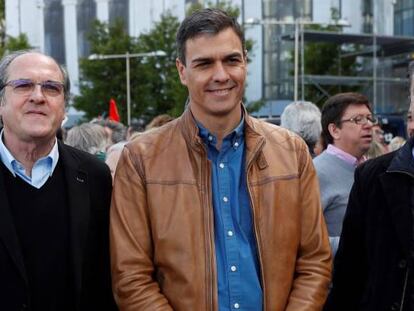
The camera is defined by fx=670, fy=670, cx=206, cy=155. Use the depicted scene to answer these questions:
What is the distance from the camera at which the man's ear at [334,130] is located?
201 inches

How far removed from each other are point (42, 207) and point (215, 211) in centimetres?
83

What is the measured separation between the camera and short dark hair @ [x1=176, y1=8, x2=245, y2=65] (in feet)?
10.0

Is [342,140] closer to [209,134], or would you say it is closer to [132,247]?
[209,134]

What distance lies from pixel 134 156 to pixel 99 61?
33.6 metres

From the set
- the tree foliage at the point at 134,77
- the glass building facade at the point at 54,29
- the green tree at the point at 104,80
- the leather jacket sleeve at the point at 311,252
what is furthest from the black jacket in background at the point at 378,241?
the glass building facade at the point at 54,29

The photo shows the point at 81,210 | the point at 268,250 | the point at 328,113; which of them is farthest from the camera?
the point at 328,113

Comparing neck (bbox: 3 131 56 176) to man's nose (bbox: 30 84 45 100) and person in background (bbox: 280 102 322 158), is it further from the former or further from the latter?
person in background (bbox: 280 102 322 158)

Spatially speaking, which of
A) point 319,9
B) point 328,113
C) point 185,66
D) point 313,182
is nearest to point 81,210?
point 185,66

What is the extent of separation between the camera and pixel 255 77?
4409cm

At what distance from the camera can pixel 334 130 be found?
16.8 ft

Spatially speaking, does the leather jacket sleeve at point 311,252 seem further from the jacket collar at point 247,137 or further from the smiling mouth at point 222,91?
the smiling mouth at point 222,91

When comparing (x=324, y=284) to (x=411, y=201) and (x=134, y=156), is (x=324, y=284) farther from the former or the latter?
(x=134, y=156)

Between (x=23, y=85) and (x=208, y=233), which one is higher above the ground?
(x=23, y=85)

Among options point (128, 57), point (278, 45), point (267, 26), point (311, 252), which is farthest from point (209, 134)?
point (267, 26)
